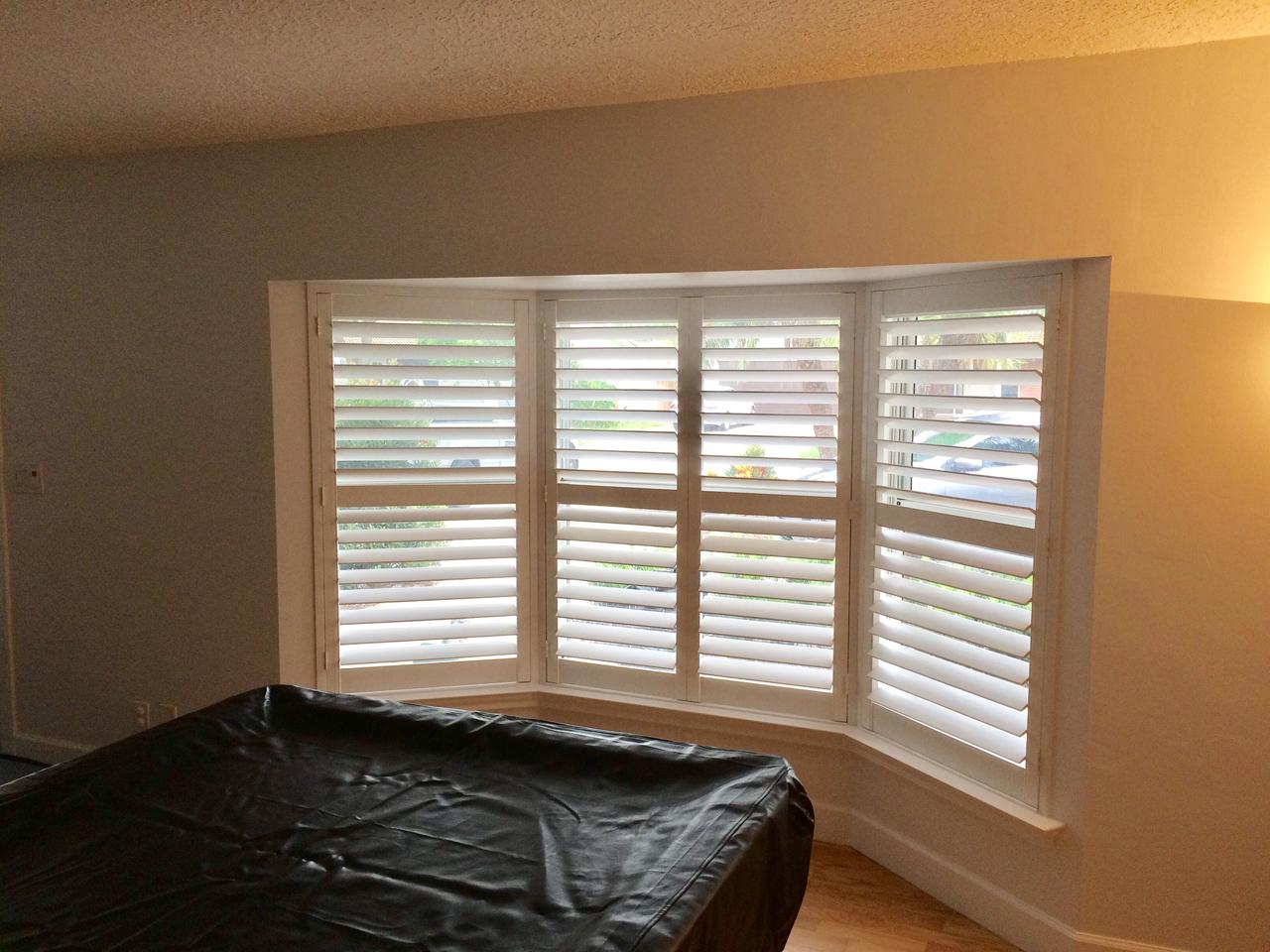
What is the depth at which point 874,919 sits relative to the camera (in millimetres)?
2684

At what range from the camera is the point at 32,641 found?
3639 mm

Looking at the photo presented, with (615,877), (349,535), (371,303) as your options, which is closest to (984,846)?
(615,877)

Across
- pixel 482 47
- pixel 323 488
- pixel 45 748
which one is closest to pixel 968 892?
pixel 323 488

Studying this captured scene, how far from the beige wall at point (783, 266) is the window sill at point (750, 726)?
0.10m

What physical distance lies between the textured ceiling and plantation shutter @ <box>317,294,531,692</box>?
0.71 m

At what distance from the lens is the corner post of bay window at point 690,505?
3.14 m

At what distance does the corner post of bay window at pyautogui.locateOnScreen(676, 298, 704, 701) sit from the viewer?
314 cm

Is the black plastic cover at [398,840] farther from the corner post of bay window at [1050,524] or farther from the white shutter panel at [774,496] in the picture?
the white shutter panel at [774,496]

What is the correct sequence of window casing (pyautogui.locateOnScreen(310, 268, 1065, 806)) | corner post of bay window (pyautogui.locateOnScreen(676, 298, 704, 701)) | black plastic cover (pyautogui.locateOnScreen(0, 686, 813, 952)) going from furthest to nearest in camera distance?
corner post of bay window (pyautogui.locateOnScreen(676, 298, 704, 701)) < window casing (pyautogui.locateOnScreen(310, 268, 1065, 806)) < black plastic cover (pyautogui.locateOnScreen(0, 686, 813, 952))

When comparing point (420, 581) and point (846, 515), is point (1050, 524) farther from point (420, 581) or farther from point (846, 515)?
point (420, 581)

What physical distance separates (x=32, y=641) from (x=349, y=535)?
1471 millimetres

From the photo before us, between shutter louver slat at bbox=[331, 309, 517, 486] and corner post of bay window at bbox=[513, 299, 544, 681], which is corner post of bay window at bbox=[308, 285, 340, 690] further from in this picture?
corner post of bay window at bbox=[513, 299, 544, 681]

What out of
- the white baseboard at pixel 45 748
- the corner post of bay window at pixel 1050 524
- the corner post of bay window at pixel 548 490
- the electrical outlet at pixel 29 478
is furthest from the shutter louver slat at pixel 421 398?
the corner post of bay window at pixel 1050 524

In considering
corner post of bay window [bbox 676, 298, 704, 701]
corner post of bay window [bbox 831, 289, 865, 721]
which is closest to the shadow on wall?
corner post of bay window [bbox 831, 289, 865, 721]
